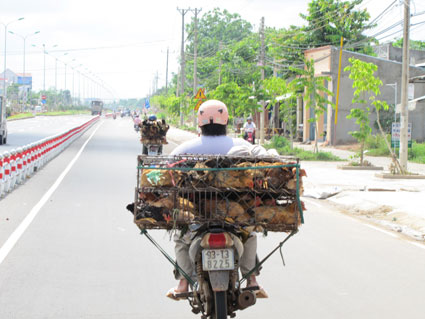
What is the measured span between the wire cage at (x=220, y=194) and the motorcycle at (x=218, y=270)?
0.13 meters

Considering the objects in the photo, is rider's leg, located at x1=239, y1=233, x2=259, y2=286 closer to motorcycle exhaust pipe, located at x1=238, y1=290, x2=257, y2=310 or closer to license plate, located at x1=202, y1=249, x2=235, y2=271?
motorcycle exhaust pipe, located at x1=238, y1=290, x2=257, y2=310

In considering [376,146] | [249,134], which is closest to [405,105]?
[249,134]

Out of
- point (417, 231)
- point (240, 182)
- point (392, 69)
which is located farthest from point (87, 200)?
point (392, 69)

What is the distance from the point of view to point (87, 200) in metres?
15.1

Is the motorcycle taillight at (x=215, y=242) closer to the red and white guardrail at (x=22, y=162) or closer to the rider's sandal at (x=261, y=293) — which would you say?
the rider's sandal at (x=261, y=293)

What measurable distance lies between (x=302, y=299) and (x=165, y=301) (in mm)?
1256

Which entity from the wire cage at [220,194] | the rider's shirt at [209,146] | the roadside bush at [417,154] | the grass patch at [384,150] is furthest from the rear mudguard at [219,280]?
the roadside bush at [417,154]

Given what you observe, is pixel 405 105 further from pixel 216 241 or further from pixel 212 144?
pixel 216 241

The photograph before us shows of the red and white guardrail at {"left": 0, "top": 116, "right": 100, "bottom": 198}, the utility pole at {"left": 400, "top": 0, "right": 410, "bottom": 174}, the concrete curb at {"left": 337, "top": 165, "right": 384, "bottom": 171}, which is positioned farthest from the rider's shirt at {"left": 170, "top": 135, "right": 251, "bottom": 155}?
the concrete curb at {"left": 337, "top": 165, "right": 384, "bottom": 171}

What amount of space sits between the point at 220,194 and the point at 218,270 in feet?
1.81

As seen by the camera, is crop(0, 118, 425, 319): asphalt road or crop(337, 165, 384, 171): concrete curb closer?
crop(0, 118, 425, 319): asphalt road

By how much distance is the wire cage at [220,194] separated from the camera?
17.9ft

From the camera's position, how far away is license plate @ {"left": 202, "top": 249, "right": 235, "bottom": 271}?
212 inches

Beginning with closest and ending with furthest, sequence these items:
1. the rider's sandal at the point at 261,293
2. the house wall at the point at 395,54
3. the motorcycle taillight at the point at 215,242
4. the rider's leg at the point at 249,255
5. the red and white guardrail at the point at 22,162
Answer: the motorcycle taillight at the point at 215,242
the rider's leg at the point at 249,255
the rider's sandal at the point at 261,293
the red and white guardrail at the point at 22,162
the house wall at the point at 395,54
